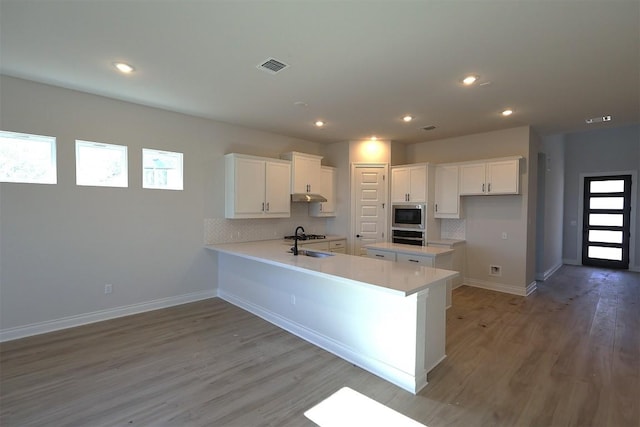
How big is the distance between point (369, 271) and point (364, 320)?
18.4 inches

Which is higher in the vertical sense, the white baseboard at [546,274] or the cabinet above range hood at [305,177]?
the cabinet above range hood at [305,177]

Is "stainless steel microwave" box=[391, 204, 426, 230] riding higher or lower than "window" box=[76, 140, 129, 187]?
lower

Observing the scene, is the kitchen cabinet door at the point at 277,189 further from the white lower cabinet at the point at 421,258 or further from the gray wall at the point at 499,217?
the gray wall at the point at 499,217

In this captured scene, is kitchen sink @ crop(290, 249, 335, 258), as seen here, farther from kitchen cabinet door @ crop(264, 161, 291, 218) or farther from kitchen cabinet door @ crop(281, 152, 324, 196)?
kitchen cabinet door @ crop(281, 152, 324, 196)

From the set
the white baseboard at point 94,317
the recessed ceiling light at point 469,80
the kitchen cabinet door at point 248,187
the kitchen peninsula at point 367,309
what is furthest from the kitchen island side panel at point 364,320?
the recessed ceiling light at point 469,80

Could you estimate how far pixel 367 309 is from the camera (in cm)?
281

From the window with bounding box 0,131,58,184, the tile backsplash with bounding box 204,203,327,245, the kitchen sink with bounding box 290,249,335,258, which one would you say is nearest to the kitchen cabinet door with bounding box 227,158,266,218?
the tile backsplash with bounding box 204,203,327,245

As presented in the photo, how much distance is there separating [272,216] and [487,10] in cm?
390

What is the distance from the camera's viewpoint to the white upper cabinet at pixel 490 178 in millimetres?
4977

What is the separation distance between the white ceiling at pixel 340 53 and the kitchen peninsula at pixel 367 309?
6.31ft

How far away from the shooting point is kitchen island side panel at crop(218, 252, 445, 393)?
2490 mm

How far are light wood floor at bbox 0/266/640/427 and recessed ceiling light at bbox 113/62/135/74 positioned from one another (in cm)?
284

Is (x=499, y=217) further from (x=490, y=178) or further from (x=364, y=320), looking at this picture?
(x=364, y=320)

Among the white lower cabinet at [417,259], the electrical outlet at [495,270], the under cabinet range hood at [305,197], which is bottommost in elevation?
the electrical outlet at [495,270]
